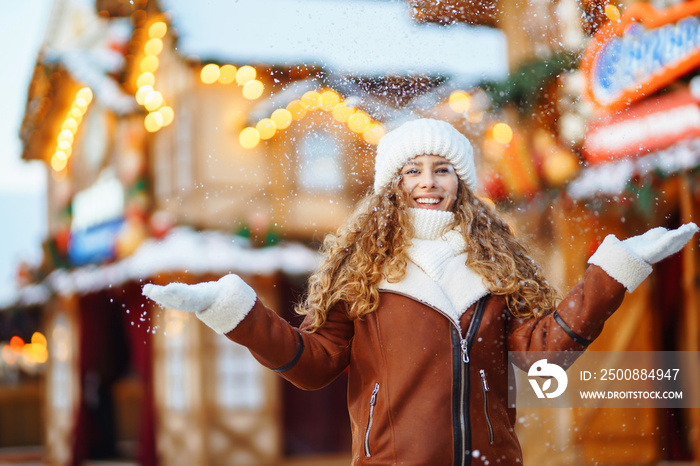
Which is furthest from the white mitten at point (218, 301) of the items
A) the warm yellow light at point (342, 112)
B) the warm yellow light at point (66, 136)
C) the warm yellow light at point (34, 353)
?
the warm yellow light at point (34, 353)

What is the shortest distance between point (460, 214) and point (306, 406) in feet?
23.3

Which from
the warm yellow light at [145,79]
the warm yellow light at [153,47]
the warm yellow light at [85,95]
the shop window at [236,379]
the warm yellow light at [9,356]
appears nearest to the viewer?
the shop window at [236,379]

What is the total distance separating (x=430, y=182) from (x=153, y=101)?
7756 millimetres

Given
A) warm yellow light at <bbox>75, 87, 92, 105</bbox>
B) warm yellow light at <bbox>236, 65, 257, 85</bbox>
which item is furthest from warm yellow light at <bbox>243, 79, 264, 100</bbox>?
warm yellow light at <bbox>75, 87, 92, 105</bbox>

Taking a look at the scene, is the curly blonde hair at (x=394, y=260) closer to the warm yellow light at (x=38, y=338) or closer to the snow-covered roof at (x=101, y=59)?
the snow-covered roof at (x=101, y=59)

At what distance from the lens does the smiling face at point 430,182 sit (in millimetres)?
2242

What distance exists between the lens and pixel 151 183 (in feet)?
30.8

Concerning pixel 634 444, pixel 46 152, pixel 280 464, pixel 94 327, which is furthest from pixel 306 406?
pixel 46 152

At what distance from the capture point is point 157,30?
9117 mm

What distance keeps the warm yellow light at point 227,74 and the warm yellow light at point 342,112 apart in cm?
584

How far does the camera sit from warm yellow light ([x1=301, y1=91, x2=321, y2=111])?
151 inches

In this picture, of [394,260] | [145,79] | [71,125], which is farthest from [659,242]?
[71,125]

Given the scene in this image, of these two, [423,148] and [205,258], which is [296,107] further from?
[205,258]

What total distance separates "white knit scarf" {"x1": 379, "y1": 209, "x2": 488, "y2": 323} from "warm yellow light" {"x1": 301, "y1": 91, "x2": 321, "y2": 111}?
1621 millimetres
